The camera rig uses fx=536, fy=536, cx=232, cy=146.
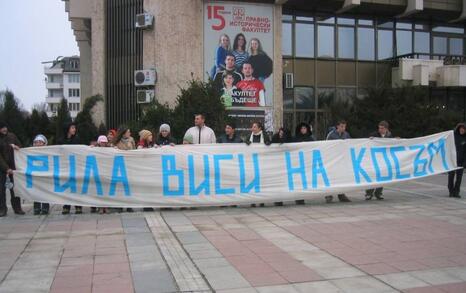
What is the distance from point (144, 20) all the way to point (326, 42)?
925cm

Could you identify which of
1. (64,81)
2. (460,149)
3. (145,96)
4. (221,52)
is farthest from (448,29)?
(64,81)

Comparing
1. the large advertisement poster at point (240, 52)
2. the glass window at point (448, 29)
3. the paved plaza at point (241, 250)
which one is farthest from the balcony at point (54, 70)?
the paved plaza at point (241, 250)

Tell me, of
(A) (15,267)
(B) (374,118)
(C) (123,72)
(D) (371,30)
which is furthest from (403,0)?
(A) (15,267)

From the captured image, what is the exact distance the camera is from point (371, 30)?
28.1m

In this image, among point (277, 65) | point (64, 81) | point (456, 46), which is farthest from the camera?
point (64, 81)

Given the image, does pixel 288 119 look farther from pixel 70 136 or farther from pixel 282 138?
pixel 70 136

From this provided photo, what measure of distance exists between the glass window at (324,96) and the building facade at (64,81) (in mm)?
97027

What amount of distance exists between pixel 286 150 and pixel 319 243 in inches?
151

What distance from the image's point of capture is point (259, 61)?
25172 mm

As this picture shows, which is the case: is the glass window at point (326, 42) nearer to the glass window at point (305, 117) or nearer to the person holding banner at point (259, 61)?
the glass window at point (305, 117)

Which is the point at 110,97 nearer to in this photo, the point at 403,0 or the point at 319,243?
the point at 403,0

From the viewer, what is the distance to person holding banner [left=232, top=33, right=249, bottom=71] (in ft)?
81.1

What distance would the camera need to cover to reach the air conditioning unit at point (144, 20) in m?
24.4

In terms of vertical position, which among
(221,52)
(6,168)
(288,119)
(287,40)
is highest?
(287,40)
